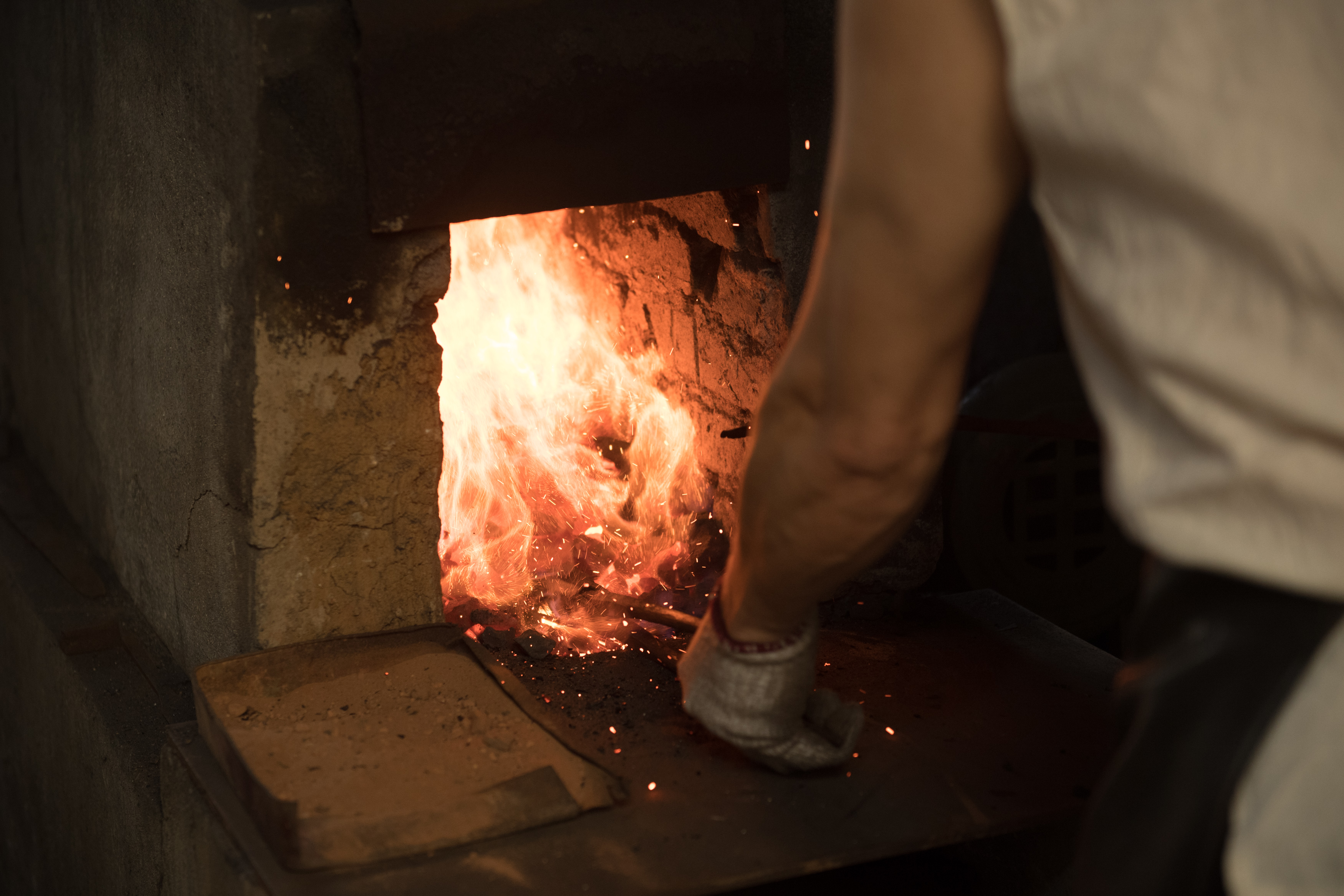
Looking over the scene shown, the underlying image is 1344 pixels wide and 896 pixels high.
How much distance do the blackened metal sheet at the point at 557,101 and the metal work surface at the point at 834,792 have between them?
34.1 inches

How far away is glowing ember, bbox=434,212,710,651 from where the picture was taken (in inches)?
107

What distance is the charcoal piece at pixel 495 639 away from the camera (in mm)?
2260

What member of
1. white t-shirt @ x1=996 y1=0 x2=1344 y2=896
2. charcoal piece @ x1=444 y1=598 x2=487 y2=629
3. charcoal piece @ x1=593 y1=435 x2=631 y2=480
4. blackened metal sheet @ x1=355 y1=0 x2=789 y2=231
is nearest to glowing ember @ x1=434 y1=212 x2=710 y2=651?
charcoal piece @ x1=593 y1=435 x2=631 y2=480

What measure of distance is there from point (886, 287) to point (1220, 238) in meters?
0.27

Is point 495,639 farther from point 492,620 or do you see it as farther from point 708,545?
point 708,545

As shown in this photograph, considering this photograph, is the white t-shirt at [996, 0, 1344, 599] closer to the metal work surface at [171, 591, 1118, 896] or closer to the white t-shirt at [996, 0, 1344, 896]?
the white t-shirt at [996, 0, 1344, 896]

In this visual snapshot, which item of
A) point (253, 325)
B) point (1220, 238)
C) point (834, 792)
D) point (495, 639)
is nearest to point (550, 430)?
point (495, 639)

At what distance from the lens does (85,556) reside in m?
2.91

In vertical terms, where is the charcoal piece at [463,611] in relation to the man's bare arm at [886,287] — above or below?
below

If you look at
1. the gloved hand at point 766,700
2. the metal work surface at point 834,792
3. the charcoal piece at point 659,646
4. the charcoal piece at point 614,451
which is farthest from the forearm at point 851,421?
the charcoal piece at point 614,451

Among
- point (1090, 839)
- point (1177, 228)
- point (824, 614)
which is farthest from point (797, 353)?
point (824, 614)

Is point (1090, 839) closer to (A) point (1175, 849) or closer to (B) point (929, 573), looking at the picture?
(A) point (1175, 849)

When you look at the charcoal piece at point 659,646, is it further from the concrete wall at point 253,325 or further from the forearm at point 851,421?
the forearm at point 851,421

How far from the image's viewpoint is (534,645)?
224 cm
